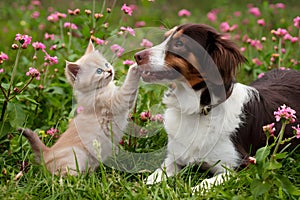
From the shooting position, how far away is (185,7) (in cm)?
1013

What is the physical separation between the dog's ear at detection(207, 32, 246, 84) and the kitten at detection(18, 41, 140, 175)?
529 millimetres

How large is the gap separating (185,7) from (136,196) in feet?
24.6

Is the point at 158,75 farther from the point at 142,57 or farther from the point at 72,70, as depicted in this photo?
the point at 72,70

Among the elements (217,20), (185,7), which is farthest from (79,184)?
(185,7)

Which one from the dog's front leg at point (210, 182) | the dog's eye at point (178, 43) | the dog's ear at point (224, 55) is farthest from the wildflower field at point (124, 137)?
the dog's eye at point (178, 43)

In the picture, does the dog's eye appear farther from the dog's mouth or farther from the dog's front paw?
the dog's front paw

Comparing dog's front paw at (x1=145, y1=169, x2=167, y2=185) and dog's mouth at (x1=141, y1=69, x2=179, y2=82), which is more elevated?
dog's mouth at (x1=141, y1=69, x2=179, y2=82)

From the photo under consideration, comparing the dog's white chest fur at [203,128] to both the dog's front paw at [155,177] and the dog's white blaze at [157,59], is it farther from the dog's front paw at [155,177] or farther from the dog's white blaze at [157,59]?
the dog's white blaze at [157,59]

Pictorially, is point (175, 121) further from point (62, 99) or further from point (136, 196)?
point (62, 99)

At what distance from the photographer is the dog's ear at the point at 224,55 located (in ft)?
11.2

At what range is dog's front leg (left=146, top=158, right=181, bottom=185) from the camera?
10.8 feet

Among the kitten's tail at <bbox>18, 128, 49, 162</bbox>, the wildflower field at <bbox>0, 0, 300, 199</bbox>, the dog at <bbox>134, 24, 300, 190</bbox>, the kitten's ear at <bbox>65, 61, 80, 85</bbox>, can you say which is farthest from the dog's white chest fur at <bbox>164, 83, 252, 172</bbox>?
the kitten's tail at <bbox>18, 128, 49, 162</bbox>

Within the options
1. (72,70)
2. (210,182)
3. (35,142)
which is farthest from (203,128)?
(35,142)

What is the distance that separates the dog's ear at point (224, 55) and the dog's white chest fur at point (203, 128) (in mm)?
227
